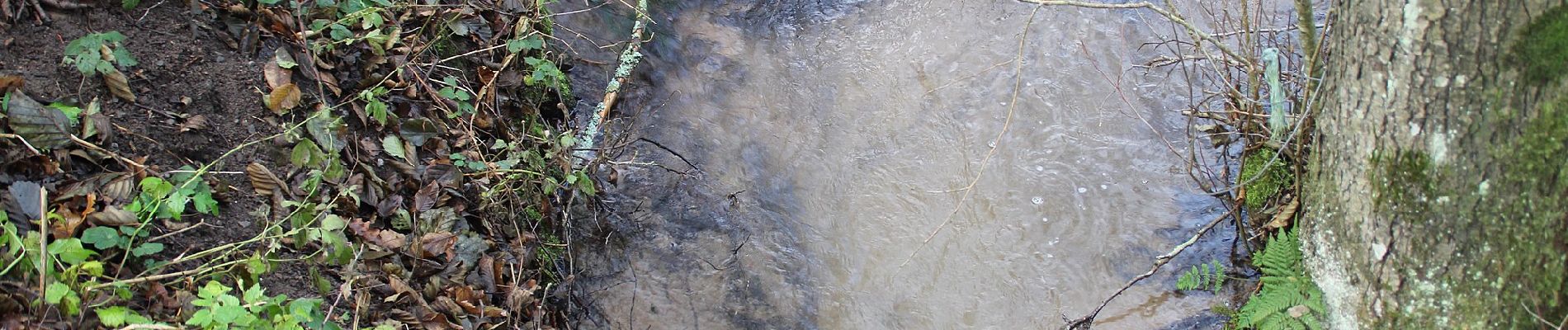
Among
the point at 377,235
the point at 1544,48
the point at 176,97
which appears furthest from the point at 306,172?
the point at 1544,48

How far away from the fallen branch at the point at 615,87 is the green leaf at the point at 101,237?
5.54 feet

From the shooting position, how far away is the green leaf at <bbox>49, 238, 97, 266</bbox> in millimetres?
2518

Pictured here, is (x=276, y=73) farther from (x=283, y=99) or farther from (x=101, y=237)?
(x=101, y=237)

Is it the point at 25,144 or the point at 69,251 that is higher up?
the point at 25,144

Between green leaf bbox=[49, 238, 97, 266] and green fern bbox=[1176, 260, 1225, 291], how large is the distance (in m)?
3.74

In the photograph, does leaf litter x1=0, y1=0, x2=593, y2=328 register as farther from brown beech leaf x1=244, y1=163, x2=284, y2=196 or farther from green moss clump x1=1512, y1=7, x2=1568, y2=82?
green moss clump x1=1512, y1=7, x2=1568, y2=82

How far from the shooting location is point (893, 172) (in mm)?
4531

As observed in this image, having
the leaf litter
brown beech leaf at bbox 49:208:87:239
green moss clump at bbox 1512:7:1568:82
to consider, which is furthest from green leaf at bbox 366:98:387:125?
green moss clump at bbox 1512:7:1568:82

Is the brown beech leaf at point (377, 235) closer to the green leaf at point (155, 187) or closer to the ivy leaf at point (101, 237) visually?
the green leaf at point (155, 187)

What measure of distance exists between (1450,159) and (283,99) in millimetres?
3663

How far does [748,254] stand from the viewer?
412cm

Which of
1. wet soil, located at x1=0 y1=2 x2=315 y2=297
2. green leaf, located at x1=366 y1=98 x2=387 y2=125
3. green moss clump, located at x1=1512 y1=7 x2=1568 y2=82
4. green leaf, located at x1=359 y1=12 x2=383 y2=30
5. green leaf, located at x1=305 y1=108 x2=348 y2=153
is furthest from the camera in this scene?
green leaf, located at x1=359 y1=12 x2=383 y2=30

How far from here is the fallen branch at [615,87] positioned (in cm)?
436

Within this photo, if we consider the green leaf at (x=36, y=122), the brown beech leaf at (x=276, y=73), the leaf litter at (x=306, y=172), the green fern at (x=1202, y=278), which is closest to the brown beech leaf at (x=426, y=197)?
the leaf litter at (x=306, y=172)
